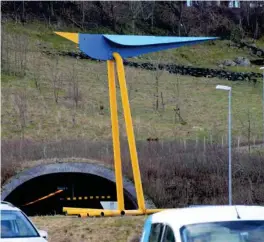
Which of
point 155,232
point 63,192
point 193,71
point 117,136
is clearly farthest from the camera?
point 193,71

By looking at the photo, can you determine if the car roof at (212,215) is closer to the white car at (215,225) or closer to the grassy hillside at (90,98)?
the white car at (215,225)

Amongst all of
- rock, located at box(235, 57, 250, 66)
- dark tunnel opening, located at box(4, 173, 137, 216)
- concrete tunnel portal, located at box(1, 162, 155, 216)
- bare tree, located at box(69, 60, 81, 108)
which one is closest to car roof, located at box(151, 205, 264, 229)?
concrete tunnel portal, located at box(1, 162, 155, 216)

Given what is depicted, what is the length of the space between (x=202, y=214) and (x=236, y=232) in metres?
0.48

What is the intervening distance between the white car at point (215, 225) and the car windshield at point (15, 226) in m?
4.19

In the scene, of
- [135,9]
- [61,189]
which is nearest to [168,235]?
[61,189]

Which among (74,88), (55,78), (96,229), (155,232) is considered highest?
(155,232)

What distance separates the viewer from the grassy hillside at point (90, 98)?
5744 cm

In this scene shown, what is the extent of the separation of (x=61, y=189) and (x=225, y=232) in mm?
31109

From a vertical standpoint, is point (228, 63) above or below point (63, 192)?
above

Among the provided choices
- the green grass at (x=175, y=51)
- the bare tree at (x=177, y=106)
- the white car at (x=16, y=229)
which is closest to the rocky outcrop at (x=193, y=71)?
the green grass at (x=175, y=51)

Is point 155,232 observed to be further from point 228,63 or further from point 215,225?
point 228,63

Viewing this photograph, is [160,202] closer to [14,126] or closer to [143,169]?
[143,169]

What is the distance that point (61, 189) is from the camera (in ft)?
127

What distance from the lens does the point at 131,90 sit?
69.4 metres
